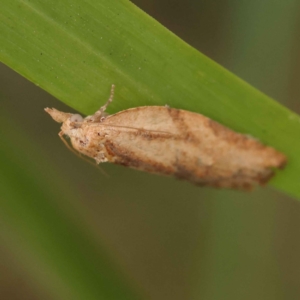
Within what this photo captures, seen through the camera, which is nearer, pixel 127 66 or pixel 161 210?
pixel 127 66

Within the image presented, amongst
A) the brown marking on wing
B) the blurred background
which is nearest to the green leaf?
the brown marking on wing

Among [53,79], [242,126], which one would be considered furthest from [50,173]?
[242,126]

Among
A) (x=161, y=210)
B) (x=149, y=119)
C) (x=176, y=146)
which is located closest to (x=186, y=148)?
(x=176, y=146)

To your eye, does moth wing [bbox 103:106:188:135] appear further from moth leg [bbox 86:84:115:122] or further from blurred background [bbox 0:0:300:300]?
blurred background [bbox 0:0:300:300]

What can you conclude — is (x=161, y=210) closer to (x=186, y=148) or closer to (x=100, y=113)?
(x=186, y=148)

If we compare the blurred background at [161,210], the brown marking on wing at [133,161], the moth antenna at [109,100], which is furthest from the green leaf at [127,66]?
the blurred background at [161,210]

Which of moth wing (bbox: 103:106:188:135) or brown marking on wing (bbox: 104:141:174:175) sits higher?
moth wing (bbox: 103:106:188:135)

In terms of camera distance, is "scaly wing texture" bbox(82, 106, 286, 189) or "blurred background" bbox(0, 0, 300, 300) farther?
"blurred background" bbox(0, 0, 300, 300)

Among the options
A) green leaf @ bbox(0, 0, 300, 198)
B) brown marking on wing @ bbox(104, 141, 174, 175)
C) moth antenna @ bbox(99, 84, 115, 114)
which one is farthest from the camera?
brown marking on wing @ bbox(104, 141, 174, 175)
